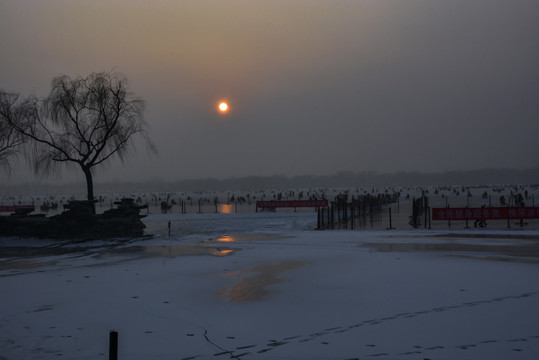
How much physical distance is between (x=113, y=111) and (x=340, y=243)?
15.5m

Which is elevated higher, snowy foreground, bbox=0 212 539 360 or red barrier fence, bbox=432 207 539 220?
red barrier fence, bbox=432 207 539 220

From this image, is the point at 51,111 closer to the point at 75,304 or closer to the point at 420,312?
the point at 75,304

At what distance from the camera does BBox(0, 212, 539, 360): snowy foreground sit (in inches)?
239

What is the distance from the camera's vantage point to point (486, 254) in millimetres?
13680

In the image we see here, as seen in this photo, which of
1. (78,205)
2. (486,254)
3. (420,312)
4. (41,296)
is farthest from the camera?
(78,205)

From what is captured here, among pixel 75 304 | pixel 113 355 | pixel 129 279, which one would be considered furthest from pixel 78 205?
pixel 113 355

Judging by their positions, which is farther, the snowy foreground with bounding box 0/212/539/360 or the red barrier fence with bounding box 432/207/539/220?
the red barrier fence with bounding box 432/207/539/220

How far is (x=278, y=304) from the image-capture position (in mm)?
8266

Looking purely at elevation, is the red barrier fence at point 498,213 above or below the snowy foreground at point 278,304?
above

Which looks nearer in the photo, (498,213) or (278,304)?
(278,304)

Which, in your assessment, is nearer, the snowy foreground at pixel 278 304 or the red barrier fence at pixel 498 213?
the snowy foreground at pixel 278 304

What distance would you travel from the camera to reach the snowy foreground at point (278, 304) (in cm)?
607

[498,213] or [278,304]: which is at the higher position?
[498,213]

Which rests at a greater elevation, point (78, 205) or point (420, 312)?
point (78, 205)
